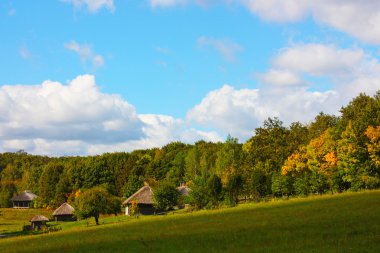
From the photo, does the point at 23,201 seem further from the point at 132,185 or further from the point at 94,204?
the point at 94,204

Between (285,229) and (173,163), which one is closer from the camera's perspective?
(285,229)

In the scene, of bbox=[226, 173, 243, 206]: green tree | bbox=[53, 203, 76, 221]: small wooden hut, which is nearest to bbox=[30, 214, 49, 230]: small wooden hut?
bbox=[53, 203, 76, 221]: small wooden hut

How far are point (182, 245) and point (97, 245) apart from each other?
7210mm

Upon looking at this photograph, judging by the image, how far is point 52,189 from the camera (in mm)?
129375

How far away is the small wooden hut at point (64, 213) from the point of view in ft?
316

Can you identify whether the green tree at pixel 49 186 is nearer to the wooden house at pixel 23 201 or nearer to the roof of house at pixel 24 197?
the roof of house at pixel 24 197

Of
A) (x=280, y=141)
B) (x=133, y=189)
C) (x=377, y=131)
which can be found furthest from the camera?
(x=133, y=189)

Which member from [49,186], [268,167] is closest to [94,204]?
[268,167]

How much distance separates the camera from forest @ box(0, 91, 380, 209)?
67.4m

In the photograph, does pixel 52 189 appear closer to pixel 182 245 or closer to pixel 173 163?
pixel 173 163

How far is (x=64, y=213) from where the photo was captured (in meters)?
96.1

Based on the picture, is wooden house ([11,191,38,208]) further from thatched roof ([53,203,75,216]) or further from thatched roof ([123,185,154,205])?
thatched roof ([123,185,154,205])

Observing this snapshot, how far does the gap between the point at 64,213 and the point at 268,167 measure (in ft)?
138

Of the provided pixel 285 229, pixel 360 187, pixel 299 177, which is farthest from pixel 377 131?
pixel 285 229
